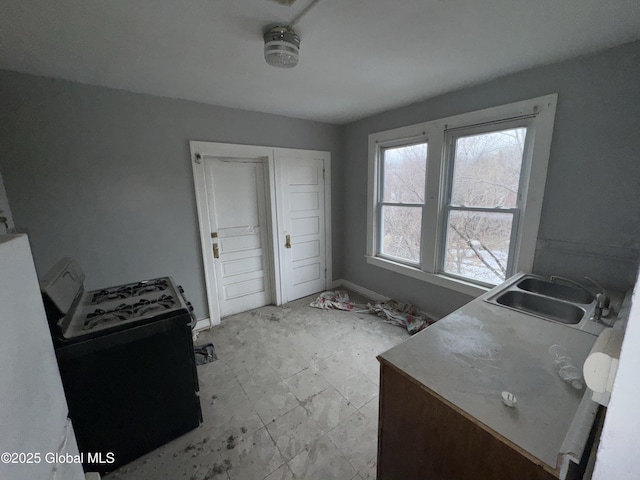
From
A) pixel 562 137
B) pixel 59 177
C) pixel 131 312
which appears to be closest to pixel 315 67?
pixel 562 137

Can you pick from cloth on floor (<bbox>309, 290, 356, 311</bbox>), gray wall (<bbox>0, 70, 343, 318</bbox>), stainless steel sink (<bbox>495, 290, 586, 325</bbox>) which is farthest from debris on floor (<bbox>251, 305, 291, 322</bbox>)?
stainless steel sink (<bbox>495, 290, 586, 325</bbox>)

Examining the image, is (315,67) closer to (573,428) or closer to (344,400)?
(573,428)

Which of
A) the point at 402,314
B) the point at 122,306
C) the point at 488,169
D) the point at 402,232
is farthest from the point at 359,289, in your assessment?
the point at 122,306

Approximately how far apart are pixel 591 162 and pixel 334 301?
8.90ft

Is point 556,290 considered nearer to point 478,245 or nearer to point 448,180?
point 478,245

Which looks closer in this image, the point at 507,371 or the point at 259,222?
the point at 507,371

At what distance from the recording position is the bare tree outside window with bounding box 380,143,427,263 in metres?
2.81

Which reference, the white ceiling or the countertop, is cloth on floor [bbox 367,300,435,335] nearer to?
the countertop

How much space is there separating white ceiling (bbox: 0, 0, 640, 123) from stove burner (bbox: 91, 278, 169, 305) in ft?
5.09

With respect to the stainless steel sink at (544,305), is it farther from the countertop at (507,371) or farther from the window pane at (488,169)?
the window pane at (488,169)

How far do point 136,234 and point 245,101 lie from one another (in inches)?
64.9

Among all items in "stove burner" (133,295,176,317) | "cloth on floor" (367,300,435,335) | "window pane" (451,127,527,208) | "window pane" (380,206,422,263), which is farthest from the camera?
"window pane" (380,206,422,263)

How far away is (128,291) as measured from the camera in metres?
1.83

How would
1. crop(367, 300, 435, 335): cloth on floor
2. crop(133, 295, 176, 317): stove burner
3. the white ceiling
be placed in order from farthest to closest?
crop(367, 300, 435, 335): cloth on floor
crop(133, 295, 176, 317): stove burner
the white ceiling
